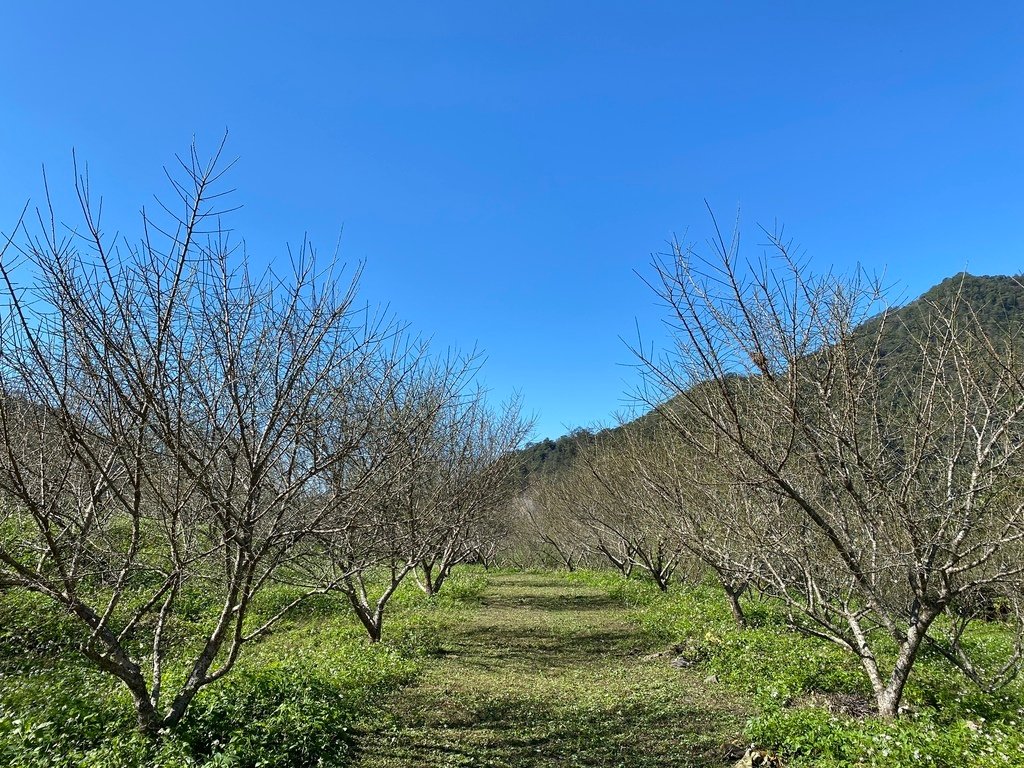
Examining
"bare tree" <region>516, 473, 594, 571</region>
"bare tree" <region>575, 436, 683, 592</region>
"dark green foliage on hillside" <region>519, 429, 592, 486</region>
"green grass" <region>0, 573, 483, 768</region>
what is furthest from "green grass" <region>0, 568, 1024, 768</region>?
"bare tree" <region>516, 473, 594, 571</region>

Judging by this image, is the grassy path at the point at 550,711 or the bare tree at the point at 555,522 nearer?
the grassy path at the point at 550,711

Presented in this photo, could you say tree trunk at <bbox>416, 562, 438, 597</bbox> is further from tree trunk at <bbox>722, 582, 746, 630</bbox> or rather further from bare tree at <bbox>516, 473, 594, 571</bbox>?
tree trunk at <bbox>722, 582, 746, 630</bbox>

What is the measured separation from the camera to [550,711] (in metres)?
6.60

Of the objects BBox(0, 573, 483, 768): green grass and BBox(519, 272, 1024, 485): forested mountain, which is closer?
BBox(0, 573, 483, 768): green grass

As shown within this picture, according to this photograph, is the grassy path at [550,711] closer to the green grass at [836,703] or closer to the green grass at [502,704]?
the green grass at [502,704]

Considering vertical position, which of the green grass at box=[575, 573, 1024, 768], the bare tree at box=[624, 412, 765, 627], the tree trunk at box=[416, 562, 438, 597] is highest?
the bare tree at box=[624, 412, 765, 627]

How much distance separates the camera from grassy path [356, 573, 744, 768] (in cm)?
523

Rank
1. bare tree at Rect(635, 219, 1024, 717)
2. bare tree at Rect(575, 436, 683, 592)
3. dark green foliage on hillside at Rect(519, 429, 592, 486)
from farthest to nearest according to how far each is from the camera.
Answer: dark green foliage on hillside at Rect(519, 429, 592, 486) < bare tree at Rect(575, 436, 683, 592) < bare tree at Rect(635, 219, 1024, 717)

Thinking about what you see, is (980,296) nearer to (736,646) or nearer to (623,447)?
(736,646)

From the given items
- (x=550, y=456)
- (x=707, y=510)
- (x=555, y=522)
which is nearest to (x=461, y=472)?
(x=707, y=510)

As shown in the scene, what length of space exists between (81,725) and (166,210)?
4273 millimetres

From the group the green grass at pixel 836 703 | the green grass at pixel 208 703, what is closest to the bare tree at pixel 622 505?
the green grass at pixel 836 703

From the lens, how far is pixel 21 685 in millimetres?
6066

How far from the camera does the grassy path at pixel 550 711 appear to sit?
17.2 ft
